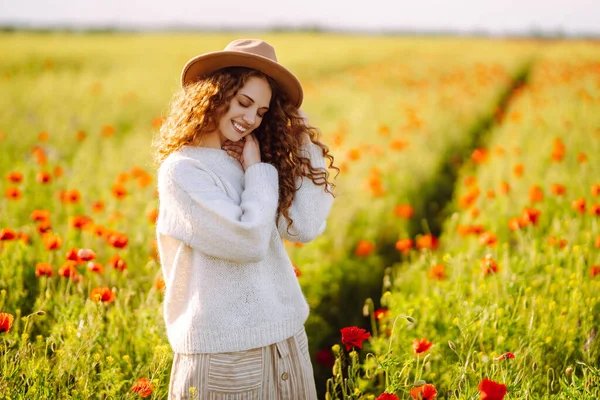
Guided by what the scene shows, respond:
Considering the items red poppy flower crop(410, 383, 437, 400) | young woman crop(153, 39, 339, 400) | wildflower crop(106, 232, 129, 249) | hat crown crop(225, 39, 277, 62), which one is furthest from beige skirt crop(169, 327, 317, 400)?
hat crown crop(225, 39, 277, 62)

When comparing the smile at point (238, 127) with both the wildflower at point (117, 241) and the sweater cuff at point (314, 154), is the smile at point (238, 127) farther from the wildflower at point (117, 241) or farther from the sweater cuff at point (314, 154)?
the wildflower at point (117, 241)

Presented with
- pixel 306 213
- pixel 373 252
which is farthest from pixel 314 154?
pixel 373 252

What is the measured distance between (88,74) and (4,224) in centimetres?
1006

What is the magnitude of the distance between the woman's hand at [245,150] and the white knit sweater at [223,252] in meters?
0.04

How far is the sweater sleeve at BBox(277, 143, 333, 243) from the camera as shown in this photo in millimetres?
1992

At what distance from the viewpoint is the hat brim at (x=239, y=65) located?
1.93 m

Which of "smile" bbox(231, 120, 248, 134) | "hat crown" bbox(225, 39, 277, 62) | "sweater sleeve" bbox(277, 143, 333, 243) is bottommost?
"sweater sleeve" bbox(277, 143, 333, 243)

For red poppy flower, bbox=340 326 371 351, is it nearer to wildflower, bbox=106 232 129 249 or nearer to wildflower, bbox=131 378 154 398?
wildflower, bbox=131 378 154 398

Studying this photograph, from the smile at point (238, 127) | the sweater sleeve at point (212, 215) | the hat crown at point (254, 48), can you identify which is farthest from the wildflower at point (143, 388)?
the hat crown at point (254, 48)

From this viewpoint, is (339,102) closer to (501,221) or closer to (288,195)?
(501,221)

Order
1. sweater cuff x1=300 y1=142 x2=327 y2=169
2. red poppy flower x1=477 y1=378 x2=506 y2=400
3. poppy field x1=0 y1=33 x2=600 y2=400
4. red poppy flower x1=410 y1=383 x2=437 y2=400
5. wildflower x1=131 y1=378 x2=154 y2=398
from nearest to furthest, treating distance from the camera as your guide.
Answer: red poppy flower x1=477 y1=378 x2=506 y2=400
red poppy flower x1=410 y1=383 x2=437 y2=400
wildflower x1=131 y1=378 x2=154 y2=398
sweater cuff x1=300 y1=142 x2=327 y2=169
poppy field x1=0 y1=33 x2=600 y2=400

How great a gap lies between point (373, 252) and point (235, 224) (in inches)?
114

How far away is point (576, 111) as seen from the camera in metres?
8.22

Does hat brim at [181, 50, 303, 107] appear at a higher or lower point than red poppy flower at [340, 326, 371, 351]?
higher
